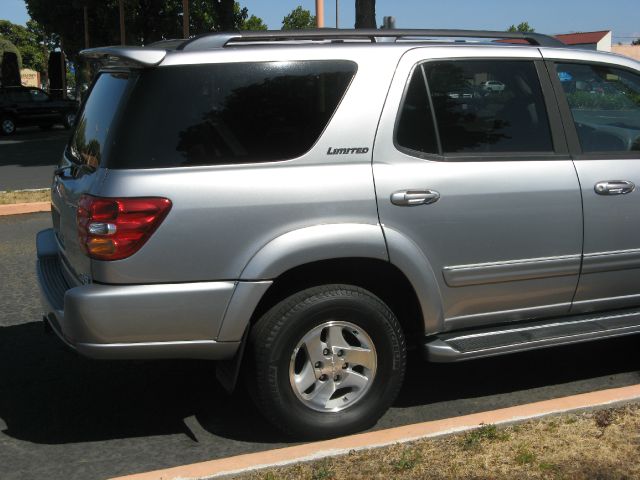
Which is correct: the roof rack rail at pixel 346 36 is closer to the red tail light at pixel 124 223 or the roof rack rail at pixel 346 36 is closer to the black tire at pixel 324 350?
the red tail light at pixel 124 223

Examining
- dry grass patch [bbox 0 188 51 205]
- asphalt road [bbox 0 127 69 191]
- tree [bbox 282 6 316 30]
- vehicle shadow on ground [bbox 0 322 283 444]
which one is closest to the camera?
vehicle shadow on ground [bbox 0 322 283 444]

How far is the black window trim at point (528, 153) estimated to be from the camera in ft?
12.6

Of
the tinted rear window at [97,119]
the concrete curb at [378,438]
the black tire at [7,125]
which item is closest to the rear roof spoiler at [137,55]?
the tinted rear window at [97,119]

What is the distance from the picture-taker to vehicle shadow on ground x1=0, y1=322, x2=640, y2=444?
160 inches

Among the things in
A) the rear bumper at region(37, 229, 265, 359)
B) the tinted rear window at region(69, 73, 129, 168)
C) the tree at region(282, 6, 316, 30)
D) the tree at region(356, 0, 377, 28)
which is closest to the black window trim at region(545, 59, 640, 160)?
the rear bumper at region(37, 229, 265, 359)

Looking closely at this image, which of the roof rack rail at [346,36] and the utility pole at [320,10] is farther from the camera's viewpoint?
the utility pole at [320,10]

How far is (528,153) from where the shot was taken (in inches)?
160

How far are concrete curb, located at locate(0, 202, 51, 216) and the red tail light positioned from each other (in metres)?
7.66

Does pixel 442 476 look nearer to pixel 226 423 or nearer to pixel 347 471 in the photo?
pixel 347 471

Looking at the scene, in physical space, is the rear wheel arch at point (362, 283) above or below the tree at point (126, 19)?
below

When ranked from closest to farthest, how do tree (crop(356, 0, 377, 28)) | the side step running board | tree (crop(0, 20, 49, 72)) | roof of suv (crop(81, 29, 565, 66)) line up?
1. roof of suv (crop(81, 29, 565, 66))
2. the side step running board
3. tree (crop(356, 0, 377, 28))
4. tree (crop(0, 20, 49, 72))

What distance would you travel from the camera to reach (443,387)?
454 centimetres

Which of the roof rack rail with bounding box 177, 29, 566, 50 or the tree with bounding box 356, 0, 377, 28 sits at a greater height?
the tree with bounding box 356, 0, 377, 28

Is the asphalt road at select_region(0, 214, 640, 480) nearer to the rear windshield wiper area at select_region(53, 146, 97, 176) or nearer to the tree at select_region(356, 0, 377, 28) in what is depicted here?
the rear windshield wiper area at select_region(53, 146, 97, 176)
